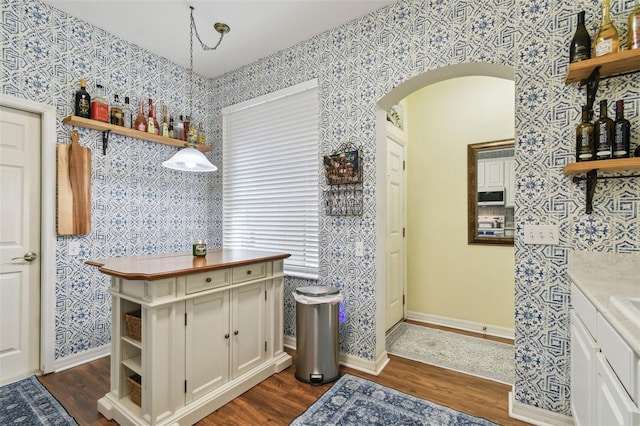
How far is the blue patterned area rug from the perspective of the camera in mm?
1929

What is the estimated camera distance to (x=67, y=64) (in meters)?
2.68

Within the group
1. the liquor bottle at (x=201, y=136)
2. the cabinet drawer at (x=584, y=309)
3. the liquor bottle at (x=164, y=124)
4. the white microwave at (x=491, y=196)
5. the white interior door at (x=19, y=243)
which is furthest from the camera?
the liquor bottle at (x=201, y=136)

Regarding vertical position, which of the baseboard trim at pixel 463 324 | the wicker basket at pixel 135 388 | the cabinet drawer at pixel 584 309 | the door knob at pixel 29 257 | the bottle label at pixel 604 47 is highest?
the bottle label at pixel 604 47

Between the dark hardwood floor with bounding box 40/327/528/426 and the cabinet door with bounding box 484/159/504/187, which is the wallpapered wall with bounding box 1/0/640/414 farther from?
the cabinet door with bounding box 484/159/504/187

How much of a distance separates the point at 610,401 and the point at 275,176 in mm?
2866

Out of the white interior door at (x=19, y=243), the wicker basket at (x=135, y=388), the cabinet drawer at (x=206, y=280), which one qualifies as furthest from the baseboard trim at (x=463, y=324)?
the white interior door at (x=19, y=243)

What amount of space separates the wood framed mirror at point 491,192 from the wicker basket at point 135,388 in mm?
3281

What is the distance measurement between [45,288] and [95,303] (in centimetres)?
41

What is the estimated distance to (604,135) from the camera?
166 centimetres

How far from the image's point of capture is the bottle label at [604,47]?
5.33 ft

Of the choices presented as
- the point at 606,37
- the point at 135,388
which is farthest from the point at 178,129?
the point at 606,37

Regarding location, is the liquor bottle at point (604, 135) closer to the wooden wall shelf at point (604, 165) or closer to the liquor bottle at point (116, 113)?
the wooden wall shelf at point (604, 165)

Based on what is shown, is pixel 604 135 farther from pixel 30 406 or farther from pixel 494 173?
pixel 30 406

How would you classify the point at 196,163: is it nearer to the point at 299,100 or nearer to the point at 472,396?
the point at 299,100
